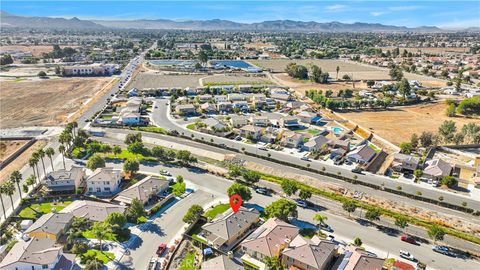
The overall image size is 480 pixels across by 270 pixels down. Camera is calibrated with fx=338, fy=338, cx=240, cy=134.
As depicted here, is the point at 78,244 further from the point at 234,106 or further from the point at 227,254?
the point at 234,106

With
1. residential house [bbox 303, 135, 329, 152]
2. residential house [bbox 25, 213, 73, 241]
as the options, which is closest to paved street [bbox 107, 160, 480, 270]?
residential house [bbox 25, 213, 73, 241]

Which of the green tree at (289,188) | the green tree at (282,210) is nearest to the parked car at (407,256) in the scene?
the green tree at (282,210)

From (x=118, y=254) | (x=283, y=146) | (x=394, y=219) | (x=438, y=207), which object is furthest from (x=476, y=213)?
(x=118, y=254)

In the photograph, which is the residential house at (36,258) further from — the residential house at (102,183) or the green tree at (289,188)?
the green tree at (289,188)

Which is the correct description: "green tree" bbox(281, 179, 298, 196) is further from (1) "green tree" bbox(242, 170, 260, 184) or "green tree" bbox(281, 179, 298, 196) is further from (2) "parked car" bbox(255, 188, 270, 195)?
(1) "green tree" bbox(242, 170, 260, 184)

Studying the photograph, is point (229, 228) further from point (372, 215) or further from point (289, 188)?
point (372, 215)
